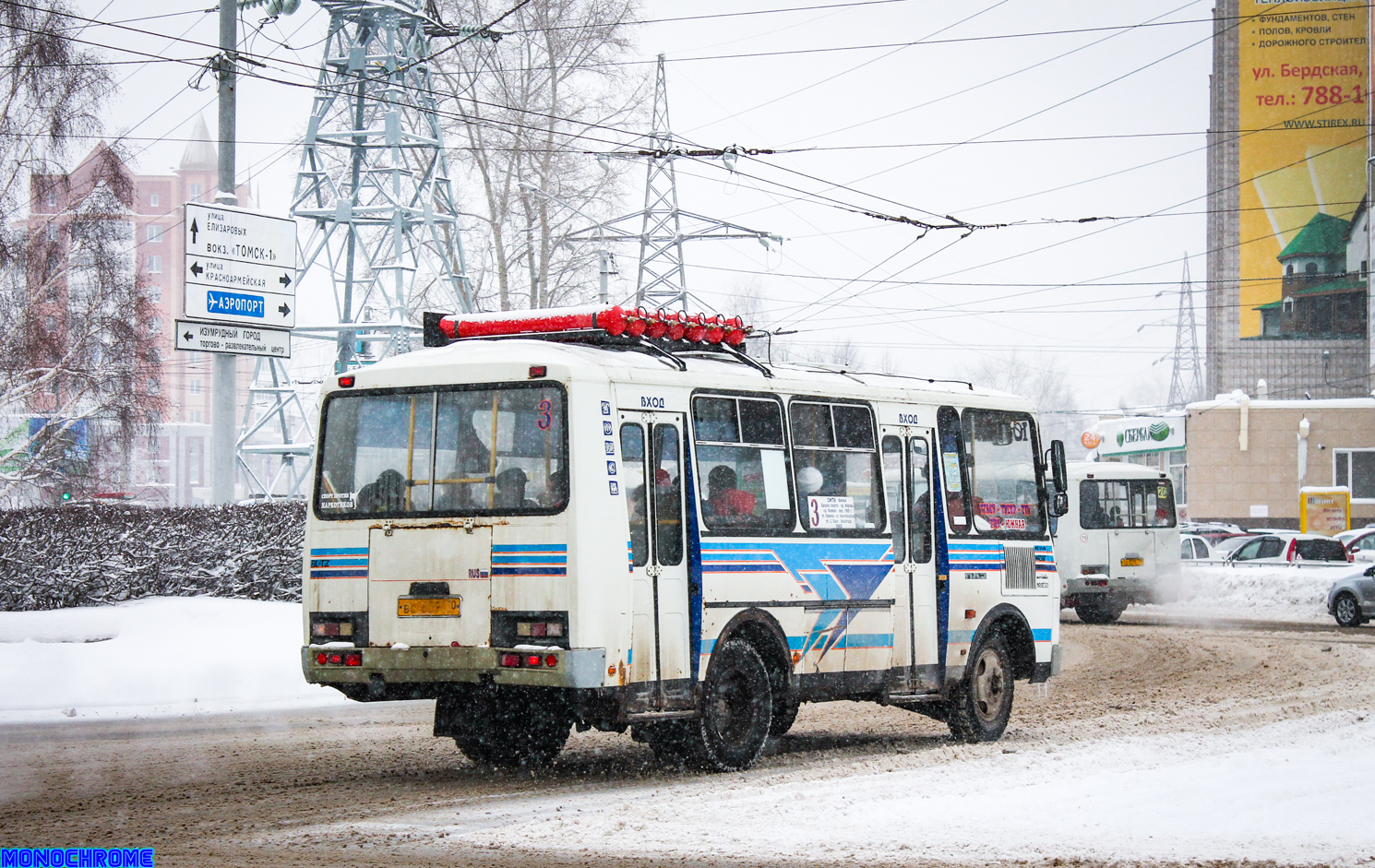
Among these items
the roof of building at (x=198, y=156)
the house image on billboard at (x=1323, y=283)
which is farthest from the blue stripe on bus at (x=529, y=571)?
the roof of building at (x=198, y=156)

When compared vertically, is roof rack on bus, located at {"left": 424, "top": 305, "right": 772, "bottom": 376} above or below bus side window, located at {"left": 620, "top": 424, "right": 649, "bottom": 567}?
above

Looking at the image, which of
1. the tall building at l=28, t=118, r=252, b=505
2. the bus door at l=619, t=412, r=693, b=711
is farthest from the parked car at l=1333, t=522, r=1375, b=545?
the tall building at l=28, t=118, r=252, b=505

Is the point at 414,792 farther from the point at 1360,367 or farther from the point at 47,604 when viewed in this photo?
the point at 1360,367

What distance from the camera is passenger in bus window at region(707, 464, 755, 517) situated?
11156 mm

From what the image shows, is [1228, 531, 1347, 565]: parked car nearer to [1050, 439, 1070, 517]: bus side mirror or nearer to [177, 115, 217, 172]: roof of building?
[1050, 439, 1070, 517]: bus side mirror

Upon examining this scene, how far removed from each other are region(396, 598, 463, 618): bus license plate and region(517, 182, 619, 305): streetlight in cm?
1903

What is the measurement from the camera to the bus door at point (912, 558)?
42.4ft

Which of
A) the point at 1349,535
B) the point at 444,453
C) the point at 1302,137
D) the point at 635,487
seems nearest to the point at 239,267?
the point at 444,453

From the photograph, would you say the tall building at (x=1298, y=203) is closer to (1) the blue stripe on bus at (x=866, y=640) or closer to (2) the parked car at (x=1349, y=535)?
(2) the parked car at (x=1349, y=535)

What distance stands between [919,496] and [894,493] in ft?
1.26

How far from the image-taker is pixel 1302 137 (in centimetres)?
7638

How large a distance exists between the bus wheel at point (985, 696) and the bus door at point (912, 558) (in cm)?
45

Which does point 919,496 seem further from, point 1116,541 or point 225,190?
point 1116,541

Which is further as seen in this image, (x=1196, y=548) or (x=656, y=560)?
(x=1196, y=548)
